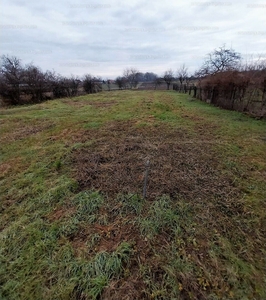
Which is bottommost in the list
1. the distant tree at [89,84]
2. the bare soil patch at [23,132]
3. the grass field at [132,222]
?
the grass field at [132,222]

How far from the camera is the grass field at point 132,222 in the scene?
61.6 inches

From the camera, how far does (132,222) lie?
219 centimetres

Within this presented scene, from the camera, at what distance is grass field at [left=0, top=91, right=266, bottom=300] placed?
1.57 meters

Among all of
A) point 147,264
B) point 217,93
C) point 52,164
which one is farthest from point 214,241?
point 217,93

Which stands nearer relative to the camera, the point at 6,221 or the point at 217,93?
the point at 6,221

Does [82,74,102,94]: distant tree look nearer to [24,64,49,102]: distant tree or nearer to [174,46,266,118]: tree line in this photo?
[24,64,49,102]: distant tree

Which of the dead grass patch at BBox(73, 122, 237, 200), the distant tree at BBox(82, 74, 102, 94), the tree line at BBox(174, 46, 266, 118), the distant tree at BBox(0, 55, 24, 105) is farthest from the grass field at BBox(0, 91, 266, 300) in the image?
the distant tree at BBox(82, 74, 102, 94)

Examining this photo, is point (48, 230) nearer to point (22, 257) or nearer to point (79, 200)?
point (22, 257)

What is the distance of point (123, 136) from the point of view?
5.23 metres

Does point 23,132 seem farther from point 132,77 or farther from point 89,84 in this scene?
point 132,77

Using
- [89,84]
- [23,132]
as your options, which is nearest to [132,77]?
[89,84]

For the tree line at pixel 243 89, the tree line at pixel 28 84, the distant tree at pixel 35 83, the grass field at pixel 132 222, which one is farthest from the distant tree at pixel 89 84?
the grass field at pixel 132 222

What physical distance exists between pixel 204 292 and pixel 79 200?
183 centimetres

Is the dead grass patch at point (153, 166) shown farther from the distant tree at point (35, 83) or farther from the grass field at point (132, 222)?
the distant tree at point (35, 83)
